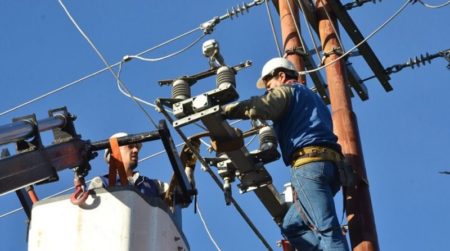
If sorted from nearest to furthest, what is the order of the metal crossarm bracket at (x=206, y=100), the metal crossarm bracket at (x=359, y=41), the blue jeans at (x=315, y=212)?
the blue jeans at (x=315, y=212) < the metal crossarm bracket at (x=206, y=100) < the metal crossarm bracket at (x=359, y=41)

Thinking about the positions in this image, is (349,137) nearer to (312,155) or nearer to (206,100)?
(312,155)

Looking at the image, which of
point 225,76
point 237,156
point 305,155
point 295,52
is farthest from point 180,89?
point 295,52

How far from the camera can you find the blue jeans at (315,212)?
5559 millimetres

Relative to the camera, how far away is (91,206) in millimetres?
4500

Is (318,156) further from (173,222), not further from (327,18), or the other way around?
(327,18)

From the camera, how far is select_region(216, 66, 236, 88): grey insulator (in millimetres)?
5852

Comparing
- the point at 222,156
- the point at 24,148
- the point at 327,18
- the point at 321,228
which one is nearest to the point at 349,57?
the point at 327,18

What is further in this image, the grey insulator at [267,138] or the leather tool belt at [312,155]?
the grey insulator at [267,138]

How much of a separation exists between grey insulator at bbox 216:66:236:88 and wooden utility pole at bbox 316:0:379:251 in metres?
1.30

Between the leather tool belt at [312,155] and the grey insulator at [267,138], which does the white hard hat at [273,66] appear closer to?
the grey insulator at [267,138]

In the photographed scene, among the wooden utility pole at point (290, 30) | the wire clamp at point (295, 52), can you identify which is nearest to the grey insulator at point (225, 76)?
the wooden utility pole at point (290, 30)

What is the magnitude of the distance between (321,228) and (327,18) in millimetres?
3311

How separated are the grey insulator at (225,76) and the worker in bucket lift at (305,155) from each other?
0.17 m

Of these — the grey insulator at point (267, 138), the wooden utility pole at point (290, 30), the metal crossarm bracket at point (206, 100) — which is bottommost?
the grey insulator at point (267, 138)
